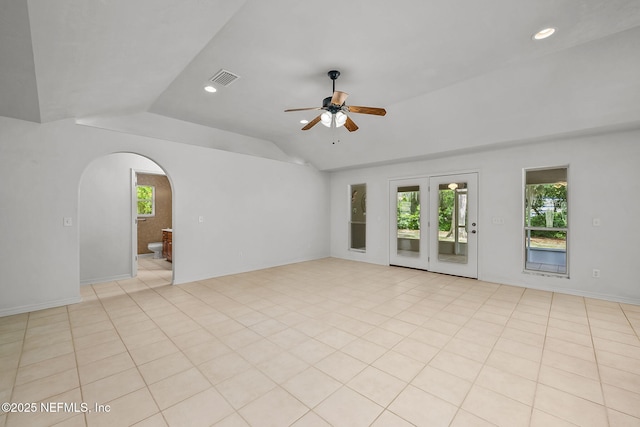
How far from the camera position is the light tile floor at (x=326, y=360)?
1.79m

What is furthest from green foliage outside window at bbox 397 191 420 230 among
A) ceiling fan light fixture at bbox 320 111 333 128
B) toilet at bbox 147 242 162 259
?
toilet at bbox 147 242 162 259

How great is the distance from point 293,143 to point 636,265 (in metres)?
6.42

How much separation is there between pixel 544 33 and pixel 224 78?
3.61m

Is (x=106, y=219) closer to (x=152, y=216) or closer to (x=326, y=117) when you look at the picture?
(x=152, y=216)

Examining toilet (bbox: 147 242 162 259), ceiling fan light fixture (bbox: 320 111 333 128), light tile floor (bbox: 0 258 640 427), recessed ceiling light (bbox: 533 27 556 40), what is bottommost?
light tile floor (bbox: 0 258 640 427)

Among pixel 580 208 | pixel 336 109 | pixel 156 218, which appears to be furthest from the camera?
pixel 156 218

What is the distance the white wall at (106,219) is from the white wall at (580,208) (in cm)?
655

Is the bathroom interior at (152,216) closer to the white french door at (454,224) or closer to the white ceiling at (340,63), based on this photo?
the white ceiling at (340,63)

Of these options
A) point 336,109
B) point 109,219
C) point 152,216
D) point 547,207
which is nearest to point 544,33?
point 336,109

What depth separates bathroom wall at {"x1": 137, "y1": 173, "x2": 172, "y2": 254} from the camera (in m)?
7.84

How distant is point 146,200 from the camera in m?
8.01

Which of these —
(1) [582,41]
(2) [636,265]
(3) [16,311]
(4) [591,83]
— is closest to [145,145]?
(3) [16,311]

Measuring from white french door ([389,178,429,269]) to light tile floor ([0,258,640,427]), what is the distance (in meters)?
1.99

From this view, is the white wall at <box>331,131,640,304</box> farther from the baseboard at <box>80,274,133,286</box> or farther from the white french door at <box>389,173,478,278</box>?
the baseboard at <box>80,274,133,286</box>
